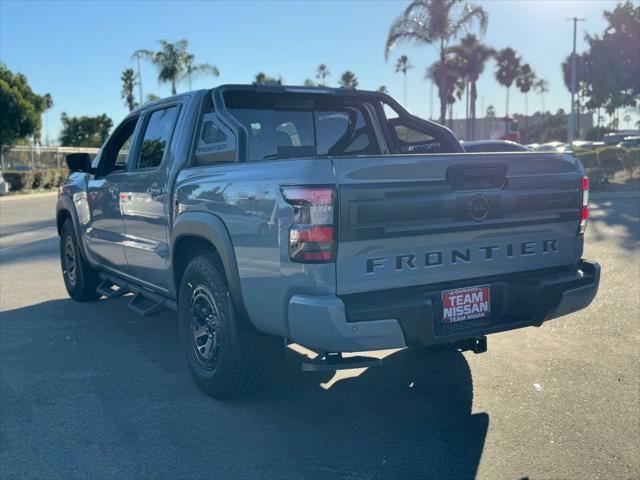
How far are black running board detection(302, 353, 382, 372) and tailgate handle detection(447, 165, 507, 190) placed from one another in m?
1.08

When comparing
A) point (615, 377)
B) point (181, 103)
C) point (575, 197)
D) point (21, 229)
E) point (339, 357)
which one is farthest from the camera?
point (21, 229)

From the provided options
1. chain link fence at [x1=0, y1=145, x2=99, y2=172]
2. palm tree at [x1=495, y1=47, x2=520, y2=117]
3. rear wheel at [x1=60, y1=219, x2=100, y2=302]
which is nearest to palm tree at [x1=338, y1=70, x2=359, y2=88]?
palm tree at [x1=495, y1=47, x2=520, y2=117]

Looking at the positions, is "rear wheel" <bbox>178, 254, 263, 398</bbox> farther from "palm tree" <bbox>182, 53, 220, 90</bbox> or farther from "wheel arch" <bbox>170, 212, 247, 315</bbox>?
"palm tree" <bbox>182, 53, 220, 90</bbox>

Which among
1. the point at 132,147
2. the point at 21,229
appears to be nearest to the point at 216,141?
the point at 132,147

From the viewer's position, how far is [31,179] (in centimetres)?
2850

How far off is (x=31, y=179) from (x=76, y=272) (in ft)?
77.7

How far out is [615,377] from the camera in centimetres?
474

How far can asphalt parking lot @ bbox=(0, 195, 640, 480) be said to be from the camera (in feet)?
11.4

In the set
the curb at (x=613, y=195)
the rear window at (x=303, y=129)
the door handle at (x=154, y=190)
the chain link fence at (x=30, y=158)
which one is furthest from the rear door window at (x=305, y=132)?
the chain link fence at (x=30, y=158)

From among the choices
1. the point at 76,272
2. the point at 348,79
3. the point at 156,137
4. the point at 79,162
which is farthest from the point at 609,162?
the point at 348,79

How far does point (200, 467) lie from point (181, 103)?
2838mm

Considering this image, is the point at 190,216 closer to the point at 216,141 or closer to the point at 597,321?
the point at 216,141

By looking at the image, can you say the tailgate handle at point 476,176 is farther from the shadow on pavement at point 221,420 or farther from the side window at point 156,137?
the side window at point 156,137

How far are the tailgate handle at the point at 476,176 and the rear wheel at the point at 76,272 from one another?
466 centimetres
